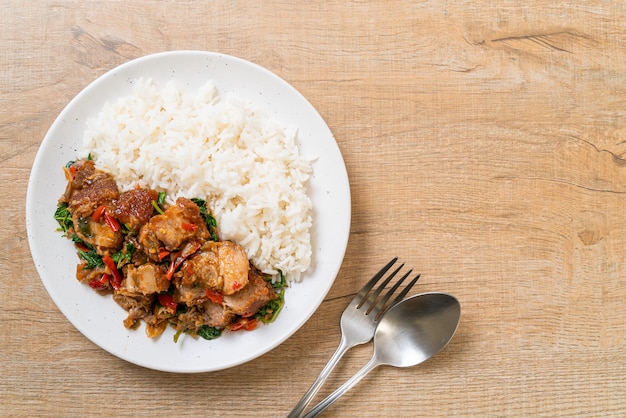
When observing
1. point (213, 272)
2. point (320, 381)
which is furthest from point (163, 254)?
point (320, 381)

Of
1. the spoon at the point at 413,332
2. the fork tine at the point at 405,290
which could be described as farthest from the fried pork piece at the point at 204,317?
the fork tine at the point at 405,290

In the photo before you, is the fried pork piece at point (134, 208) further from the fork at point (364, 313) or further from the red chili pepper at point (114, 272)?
the fork at point (364, 313)

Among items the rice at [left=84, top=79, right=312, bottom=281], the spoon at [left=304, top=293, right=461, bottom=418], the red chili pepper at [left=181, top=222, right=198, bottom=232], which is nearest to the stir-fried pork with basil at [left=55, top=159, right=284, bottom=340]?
the red chili pepper at [left=181, top=222, right=198, bottom=232]

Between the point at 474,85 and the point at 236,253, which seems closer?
the point at 236,253

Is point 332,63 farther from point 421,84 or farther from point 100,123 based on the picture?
point 100,123

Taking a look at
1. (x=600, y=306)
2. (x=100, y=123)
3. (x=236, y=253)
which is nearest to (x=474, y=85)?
(x=600, y=306)

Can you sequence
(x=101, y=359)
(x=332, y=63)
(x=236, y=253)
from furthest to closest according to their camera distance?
(x=332, y=63)
(x=101, y=359)
(x=236, y=253)
